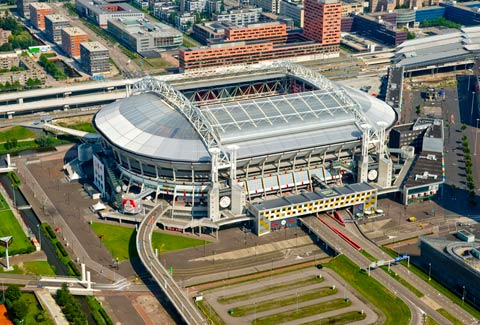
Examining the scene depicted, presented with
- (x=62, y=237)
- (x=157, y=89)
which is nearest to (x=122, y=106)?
(x=157, y=89)

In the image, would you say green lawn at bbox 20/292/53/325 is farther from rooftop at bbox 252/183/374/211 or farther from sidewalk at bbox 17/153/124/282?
rooftop at bbox 252/183/374/211

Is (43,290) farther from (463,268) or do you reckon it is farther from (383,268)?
(463,268)

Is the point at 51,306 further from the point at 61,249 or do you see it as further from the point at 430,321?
the point at 430,321

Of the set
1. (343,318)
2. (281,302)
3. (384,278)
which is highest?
(384,278)

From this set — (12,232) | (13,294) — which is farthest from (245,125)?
(13,294)

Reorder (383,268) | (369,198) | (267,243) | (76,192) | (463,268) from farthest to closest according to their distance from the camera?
1. (76,192)
2. (369,198)
3. (267,243)
4. (383,268)
5. (463,268)
